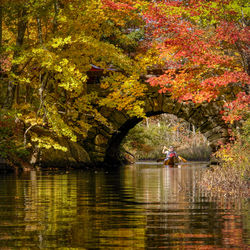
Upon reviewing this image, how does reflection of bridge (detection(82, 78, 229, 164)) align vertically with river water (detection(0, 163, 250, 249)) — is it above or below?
above

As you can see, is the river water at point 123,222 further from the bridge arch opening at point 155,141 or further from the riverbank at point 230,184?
the bridge arch opening at point 155,141

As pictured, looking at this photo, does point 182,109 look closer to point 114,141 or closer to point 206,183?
point 114,141

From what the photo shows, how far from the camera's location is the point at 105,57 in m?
23.5

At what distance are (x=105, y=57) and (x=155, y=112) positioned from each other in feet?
18.0

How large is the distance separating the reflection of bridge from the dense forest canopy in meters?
0.58

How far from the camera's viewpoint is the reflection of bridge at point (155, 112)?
2723 centimetres

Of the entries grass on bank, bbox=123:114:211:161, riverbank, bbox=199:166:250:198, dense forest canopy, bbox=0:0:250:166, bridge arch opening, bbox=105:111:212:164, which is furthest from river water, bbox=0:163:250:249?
grass on bank, bbox=123:114:211:161

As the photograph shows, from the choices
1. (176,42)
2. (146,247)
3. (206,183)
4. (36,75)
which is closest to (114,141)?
(36,75)

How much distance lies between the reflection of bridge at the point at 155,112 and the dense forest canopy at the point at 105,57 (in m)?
0.58

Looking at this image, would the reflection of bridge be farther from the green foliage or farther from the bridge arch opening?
the green foliage

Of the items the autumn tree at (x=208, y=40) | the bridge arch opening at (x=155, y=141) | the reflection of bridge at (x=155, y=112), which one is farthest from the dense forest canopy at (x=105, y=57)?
the bridge arch opening at (x=155, y=141)

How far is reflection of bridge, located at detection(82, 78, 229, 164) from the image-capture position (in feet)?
89.4

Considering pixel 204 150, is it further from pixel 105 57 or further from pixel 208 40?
pixel 208 40

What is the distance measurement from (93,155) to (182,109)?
4.73m
